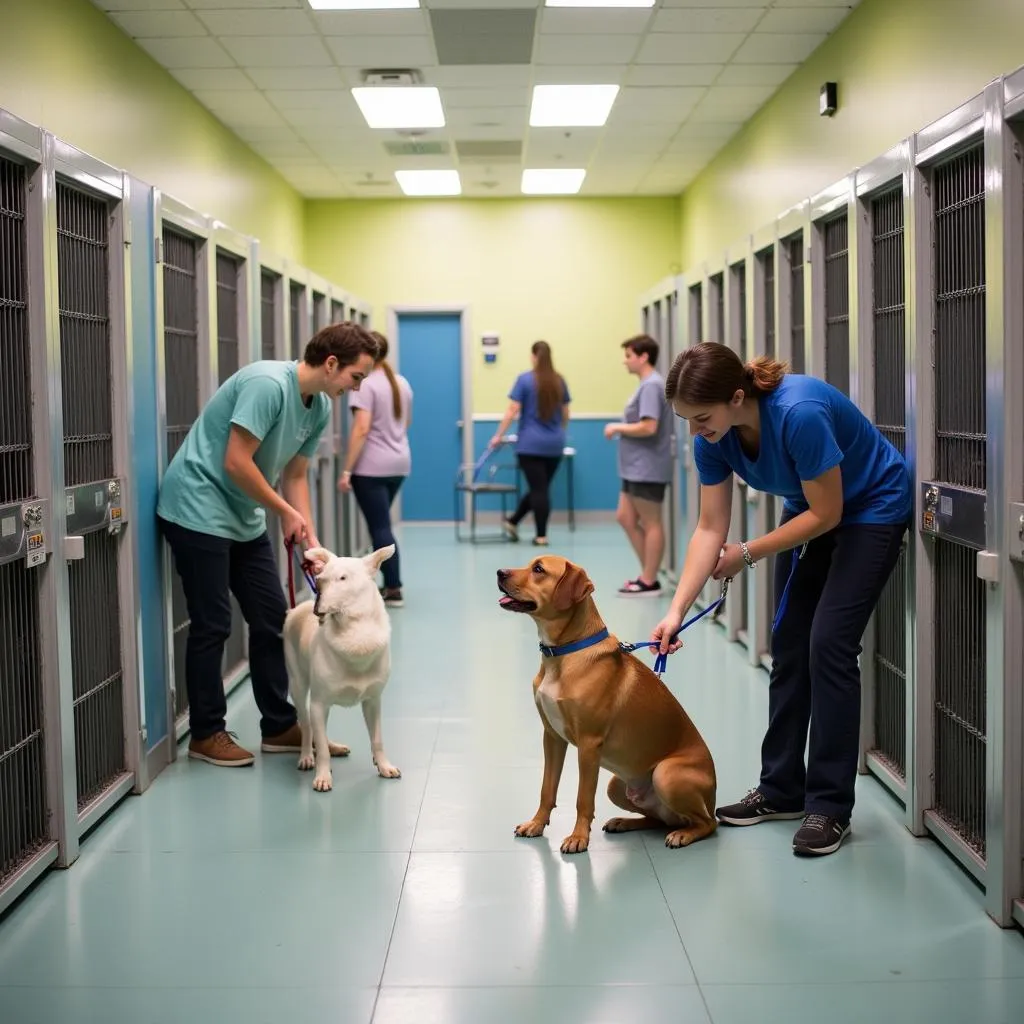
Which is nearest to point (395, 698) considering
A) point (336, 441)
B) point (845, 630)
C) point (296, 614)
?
point (296, 614)

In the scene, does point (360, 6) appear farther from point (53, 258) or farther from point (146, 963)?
point (146, 963)

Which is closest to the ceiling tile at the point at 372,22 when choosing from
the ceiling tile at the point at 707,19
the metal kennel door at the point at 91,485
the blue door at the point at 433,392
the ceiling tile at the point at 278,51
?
the ceiling tile at the point at 278,51

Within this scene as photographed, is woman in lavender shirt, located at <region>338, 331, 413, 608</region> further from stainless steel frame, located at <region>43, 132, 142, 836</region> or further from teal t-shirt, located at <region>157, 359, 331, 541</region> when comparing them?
stainless steel frame, located at <region>43, 132, 142, 836</region>

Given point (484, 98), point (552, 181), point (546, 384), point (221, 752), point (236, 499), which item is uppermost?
point (552, 181)

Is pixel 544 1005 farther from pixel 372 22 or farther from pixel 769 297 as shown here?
pixel 372 22

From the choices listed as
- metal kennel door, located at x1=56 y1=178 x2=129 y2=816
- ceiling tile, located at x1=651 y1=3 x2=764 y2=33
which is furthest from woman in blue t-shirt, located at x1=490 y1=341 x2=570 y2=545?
metal kennel door, located at x1=56 y1=178 x2=129 y2=816

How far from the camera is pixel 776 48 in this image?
700 cm

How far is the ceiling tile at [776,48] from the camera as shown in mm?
6785

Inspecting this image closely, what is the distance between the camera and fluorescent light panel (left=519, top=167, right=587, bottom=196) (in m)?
11.1

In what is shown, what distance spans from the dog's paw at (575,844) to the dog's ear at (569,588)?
65 cm

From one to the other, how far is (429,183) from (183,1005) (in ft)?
32.4

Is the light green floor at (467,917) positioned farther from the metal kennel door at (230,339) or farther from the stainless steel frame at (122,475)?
the metal kennel door at (230,339)

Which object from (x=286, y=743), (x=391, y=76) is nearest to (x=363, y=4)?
(x=391, y=76)

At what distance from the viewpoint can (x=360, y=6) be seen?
6.17 meters
